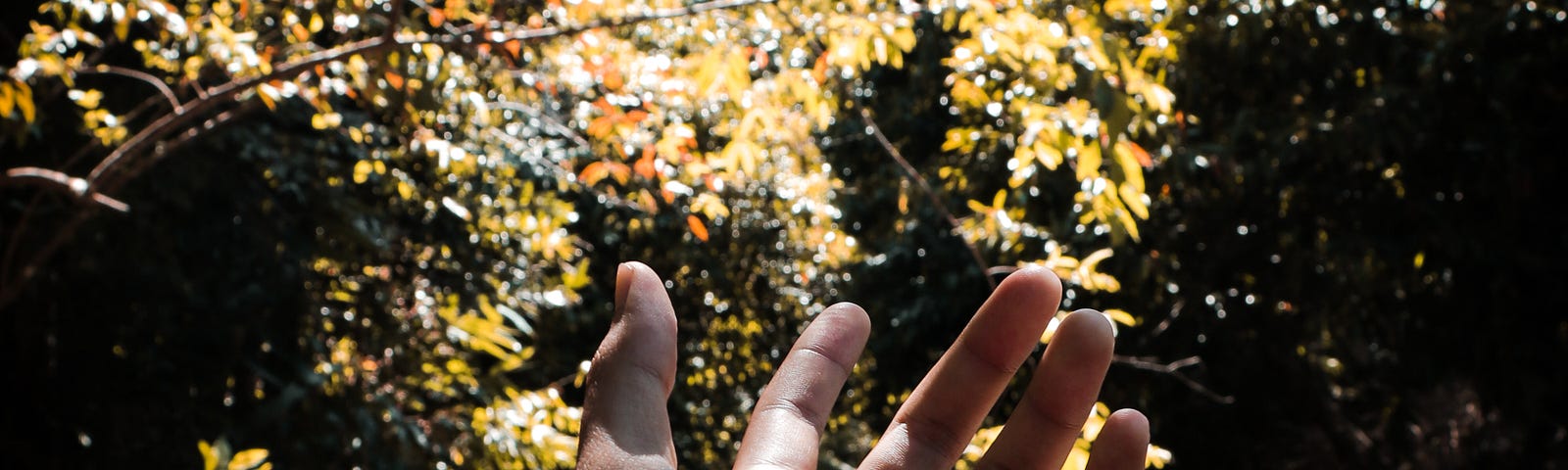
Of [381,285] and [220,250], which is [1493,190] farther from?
[220,250]

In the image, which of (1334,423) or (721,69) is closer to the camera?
(721,69)

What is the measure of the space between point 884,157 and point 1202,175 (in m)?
1.87

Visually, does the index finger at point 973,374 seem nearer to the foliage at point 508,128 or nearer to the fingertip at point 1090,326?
the fingertip at point 1090,326

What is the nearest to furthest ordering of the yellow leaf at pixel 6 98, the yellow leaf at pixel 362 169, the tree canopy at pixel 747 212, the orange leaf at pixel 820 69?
the yellow leaf at pixel 6 98
the tree canopy at pixel 747 212
the orange leaf at pixel 820 69
the yellow leaf at pixel 362 169

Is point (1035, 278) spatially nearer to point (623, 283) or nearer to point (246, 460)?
point (623, 283)

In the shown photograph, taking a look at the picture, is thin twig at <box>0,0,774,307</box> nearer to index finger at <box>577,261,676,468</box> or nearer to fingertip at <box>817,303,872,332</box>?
fingertip at <box>817,303,872,332</box>

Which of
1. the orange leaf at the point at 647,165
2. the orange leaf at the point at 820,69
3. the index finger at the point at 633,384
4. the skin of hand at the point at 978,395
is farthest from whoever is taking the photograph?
the orange leaf at the point at 647,165

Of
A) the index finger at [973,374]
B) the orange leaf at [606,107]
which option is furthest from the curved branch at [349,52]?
the index finger at [973,374]

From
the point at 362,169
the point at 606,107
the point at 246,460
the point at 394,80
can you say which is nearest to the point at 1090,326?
the point at 246,460

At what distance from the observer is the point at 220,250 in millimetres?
3633

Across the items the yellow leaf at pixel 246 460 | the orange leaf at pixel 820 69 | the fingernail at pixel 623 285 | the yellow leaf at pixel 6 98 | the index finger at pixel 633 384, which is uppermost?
the fingernail at pixel 623 285

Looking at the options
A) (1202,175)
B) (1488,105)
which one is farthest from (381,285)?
(1488,105)

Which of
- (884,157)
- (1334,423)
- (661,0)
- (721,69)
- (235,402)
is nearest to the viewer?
(721,69)

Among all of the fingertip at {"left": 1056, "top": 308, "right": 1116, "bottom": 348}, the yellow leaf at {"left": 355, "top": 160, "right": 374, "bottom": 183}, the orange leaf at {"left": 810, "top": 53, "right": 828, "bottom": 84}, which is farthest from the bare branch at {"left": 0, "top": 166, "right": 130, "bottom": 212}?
the fingertip at {"left": 1056, "top": 308, "right": 1116, "bottom": 348}
